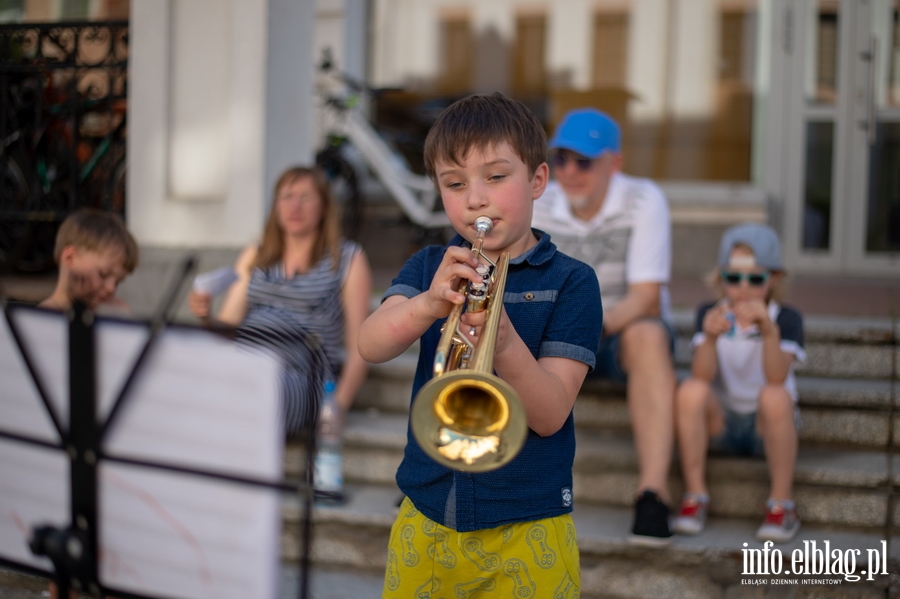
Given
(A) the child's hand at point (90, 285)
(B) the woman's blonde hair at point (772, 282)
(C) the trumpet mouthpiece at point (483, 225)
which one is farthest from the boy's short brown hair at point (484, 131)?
(B) the woman's blonde hair at point (772, 282)

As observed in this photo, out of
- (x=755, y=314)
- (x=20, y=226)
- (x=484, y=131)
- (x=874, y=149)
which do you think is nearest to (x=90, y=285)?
(x=484, y=131)

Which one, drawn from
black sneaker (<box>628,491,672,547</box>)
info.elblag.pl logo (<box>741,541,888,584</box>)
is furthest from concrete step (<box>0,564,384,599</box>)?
info.elblag.pl logo (<box>741,541,888,584</box>)

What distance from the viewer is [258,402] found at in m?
1.38

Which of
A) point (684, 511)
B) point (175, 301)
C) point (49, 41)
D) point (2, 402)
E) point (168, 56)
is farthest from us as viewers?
point (49, 41)

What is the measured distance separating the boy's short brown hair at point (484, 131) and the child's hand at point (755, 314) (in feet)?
5.56

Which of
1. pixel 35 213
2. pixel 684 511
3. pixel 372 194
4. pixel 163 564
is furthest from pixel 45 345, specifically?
pixel 372 194

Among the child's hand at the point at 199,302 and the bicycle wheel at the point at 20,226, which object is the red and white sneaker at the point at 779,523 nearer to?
the child's hand at the point at 199,302

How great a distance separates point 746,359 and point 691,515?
0.65 m

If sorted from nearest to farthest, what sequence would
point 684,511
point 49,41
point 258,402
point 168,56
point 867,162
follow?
point 258,402
point 684,511
point 168,56
point 49,41
point 867,162

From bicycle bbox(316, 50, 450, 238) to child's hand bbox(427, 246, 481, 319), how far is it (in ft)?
16.0

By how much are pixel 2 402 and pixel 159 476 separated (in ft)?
1.21

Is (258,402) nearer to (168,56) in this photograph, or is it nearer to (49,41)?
(168,56)

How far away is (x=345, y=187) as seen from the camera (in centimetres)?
716

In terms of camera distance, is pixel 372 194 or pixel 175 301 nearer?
pixel 175 301
